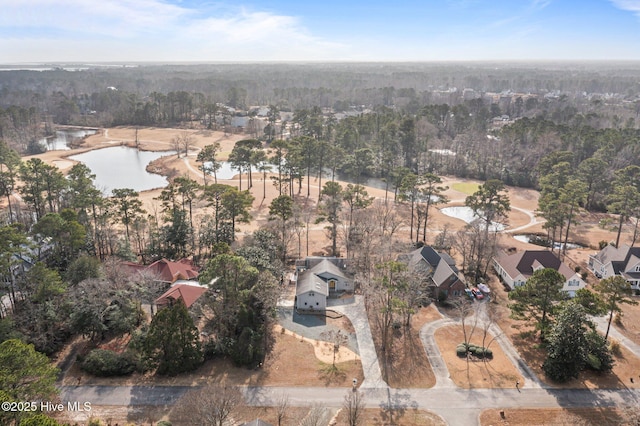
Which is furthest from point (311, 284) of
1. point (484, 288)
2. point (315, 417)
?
point (484, 288)

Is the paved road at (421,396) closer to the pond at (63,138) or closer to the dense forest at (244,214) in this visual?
the dense forest at (244,214)

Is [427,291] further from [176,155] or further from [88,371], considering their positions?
[176,155]

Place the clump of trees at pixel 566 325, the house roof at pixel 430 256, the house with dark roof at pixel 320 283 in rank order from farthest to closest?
the house roof at pixel 430 256, the house with dark roof at pixel 320 283, the clump of trees at pixel 566 325

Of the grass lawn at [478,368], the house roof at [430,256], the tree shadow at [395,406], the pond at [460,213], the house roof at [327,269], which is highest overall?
the house roof at [430,256]

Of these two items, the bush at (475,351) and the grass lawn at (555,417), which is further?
the bush at (475,351)

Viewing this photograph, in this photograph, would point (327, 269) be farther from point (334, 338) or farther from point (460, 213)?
point (460, 213)

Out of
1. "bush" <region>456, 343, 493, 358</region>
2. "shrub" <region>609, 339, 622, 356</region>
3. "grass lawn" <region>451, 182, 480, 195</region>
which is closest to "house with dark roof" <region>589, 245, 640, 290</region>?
"shrub" <region>609, 339, 622, 356</region>

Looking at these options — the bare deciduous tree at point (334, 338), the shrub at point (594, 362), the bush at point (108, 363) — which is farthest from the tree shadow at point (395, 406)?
the bush at point (108, 363)

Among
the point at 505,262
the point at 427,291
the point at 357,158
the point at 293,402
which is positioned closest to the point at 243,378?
the point at 293,402
